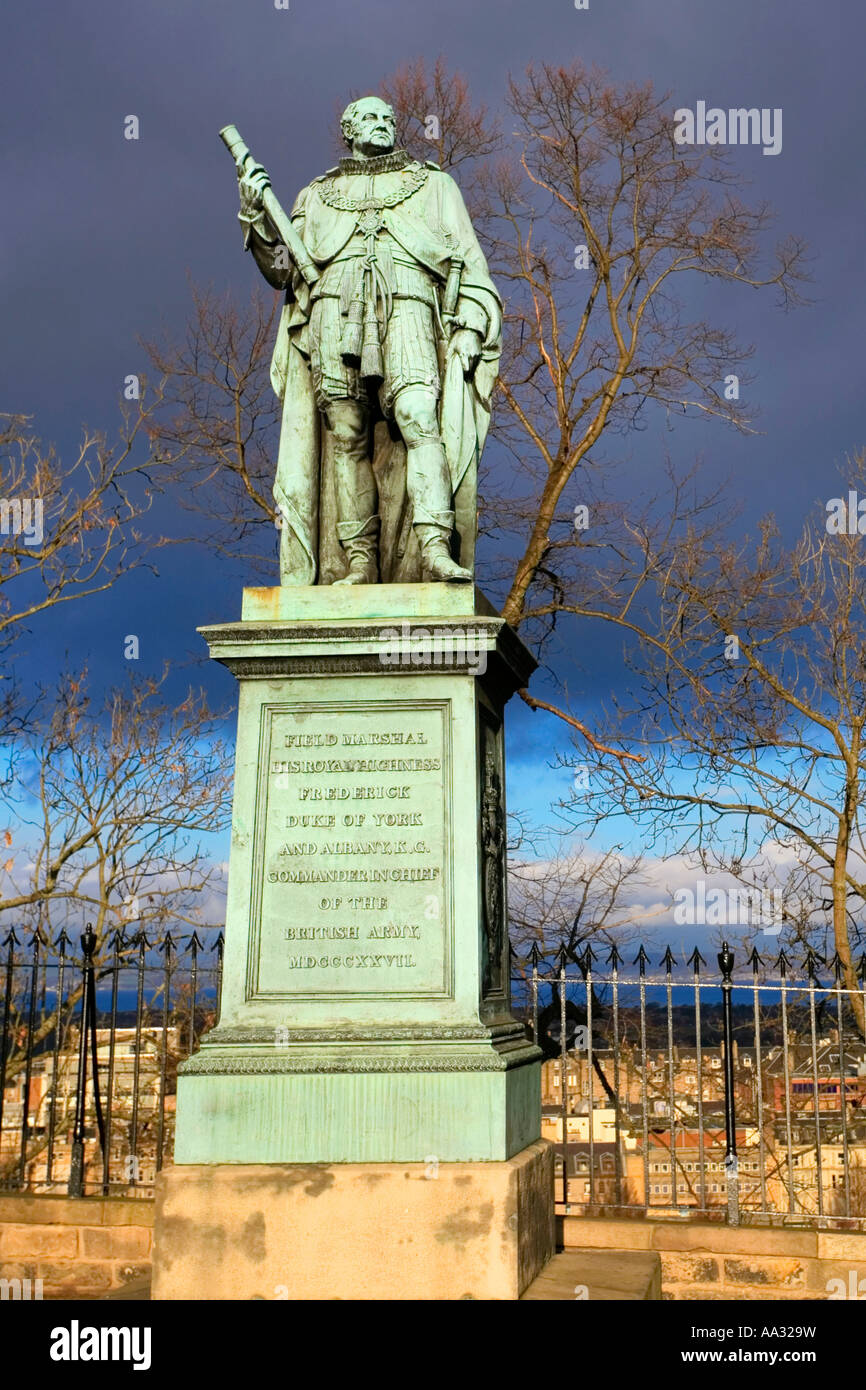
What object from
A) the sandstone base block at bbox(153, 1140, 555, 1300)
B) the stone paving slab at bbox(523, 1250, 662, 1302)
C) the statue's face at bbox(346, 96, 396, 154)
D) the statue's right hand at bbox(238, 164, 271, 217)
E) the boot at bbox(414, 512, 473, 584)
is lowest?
the stone paving slab at bbox(523, 1250, 662, 1302)

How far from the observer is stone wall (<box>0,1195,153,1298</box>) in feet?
29.6

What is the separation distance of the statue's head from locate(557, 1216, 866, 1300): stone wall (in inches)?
242

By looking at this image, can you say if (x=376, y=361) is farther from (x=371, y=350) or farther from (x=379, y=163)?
(x=379, y=163)

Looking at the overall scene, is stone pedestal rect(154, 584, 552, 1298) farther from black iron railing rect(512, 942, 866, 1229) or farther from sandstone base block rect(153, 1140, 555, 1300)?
black iron railing rect(512, 942, 866, 1229)

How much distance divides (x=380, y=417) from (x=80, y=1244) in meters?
6.09

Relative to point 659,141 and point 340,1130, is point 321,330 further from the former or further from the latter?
point 659,141

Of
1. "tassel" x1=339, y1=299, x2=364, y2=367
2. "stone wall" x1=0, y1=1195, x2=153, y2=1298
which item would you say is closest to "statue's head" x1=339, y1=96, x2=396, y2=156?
"tassel" x1=339, y1=299, x2=364, y2=367

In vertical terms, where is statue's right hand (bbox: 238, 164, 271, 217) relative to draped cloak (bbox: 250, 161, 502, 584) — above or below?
above

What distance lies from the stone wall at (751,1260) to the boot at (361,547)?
4.35 meters

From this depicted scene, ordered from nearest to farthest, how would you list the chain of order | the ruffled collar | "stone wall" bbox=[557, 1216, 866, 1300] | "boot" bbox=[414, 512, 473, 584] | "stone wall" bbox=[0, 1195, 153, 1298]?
"boot" bbox=[414, 512, 473, 584] < the chain of order < the ruffled collar < "stone wall" bbox=[557, 1216, 866, 1300] < "stone wall" bbox=[0, 1195, 153, 1298]

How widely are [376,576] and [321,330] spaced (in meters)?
1.15

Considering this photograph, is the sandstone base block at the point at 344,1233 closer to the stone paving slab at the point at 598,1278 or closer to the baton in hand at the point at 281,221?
the stone paving slab at the point at 598,1278

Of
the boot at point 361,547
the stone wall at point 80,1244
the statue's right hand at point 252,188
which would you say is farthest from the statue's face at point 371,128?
the stone wall at point 80,1244

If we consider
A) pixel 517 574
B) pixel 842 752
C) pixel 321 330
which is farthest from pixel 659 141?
pixel 321 330
